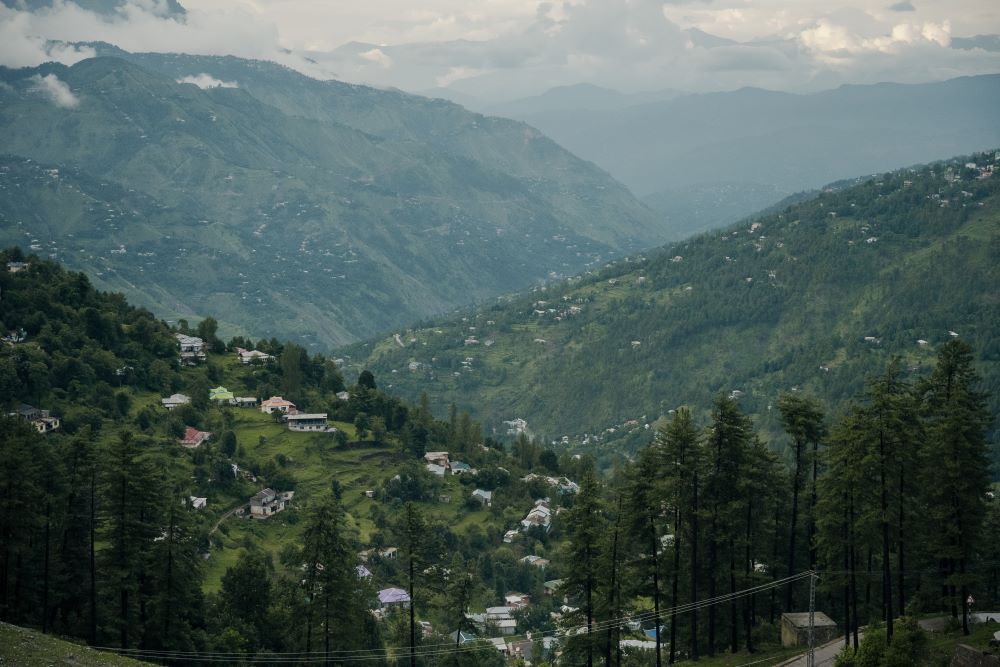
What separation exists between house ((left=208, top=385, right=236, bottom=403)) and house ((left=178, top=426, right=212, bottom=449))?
1008 centimetres

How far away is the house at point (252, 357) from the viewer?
342ft

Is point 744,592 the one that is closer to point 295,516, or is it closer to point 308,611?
point 308,611

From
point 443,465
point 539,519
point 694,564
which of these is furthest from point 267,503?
point 694,564

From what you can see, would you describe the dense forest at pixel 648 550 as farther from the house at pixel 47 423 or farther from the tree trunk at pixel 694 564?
the house at pixel 47 423

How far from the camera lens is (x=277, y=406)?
93125 millimetres

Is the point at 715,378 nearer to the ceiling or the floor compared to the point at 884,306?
nearer to the floor

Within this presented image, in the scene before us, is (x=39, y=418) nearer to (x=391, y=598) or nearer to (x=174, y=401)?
(x=174, y=401)

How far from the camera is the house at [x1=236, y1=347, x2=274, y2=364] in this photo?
342 ft

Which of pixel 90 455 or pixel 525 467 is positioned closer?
pixel 90 455

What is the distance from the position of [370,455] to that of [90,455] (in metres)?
48.6

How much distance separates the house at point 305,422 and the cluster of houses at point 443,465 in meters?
10.00

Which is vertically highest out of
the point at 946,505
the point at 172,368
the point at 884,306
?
the point at 884,306

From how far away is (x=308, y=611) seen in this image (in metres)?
41.4

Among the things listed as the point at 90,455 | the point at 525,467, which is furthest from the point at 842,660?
the point at 525,467
